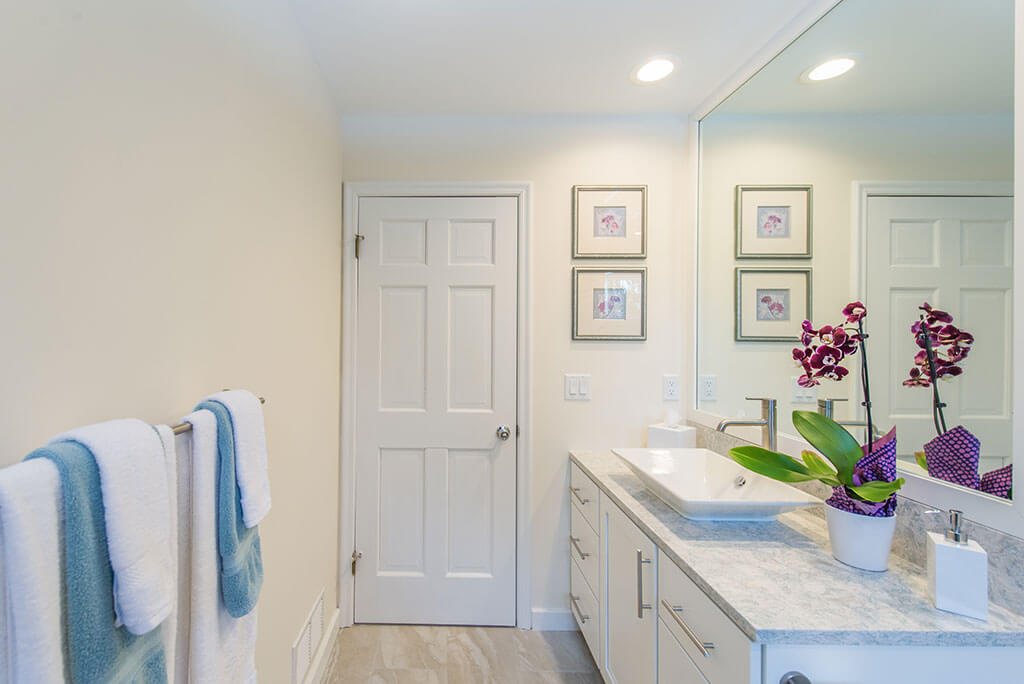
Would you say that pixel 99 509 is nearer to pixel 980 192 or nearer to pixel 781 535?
pixel 781 535

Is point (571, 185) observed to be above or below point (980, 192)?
above

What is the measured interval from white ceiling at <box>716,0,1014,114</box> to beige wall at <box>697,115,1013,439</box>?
0.14ft

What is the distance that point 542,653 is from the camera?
193 centimetres

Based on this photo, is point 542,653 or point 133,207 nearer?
point 133,207

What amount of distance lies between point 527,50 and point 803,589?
190cm

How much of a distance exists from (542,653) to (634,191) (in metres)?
2.21

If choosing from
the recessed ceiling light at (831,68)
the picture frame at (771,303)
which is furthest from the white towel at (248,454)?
the recessed ceiling light at (831,68)

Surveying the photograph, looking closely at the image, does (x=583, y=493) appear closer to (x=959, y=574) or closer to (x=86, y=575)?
(x=959, y=574)

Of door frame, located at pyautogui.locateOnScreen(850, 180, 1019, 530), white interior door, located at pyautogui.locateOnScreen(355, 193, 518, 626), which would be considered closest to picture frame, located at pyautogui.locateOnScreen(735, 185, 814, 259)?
door frame, located at pyautogui.locateOnScreen(850, 180, 1019, 530)

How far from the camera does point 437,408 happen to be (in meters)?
2.13

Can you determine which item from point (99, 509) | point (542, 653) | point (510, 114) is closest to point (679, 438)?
point (542, 653)

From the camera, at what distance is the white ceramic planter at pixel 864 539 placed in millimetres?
974

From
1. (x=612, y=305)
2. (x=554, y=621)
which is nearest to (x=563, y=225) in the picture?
(x=612, y=305)

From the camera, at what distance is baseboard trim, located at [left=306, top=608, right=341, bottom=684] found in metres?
1.68
